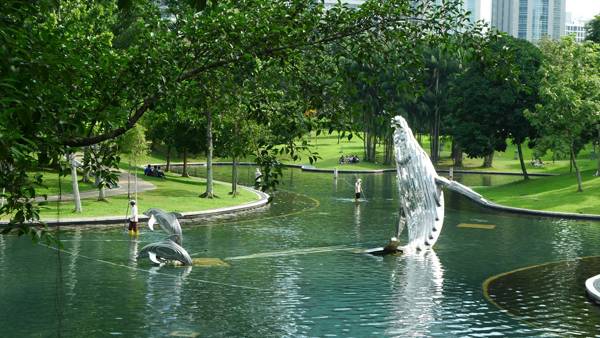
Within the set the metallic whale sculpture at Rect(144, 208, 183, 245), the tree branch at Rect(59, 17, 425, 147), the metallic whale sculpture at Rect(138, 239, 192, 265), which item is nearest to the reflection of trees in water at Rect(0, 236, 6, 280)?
the metallic whale sculpture at Rect(138, 239, 192, 265)

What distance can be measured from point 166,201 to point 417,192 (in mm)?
20284

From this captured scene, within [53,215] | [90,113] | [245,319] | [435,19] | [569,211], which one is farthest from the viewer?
[569,211]

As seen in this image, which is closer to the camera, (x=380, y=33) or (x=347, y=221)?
(x=380, y=33)

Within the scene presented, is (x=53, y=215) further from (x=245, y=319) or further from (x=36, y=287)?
(x=245, y=319)

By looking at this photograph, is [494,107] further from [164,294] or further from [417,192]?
[164,294]

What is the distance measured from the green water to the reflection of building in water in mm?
37

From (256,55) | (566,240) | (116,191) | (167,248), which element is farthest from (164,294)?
(116,191)

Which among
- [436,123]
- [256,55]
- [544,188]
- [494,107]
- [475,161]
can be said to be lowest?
[544,188]

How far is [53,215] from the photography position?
121 feet

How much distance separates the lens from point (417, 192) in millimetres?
30391

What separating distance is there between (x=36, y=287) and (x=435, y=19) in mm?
16386

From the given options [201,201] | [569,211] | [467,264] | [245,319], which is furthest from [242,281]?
[569,211]

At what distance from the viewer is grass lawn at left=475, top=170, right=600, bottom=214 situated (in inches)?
1886

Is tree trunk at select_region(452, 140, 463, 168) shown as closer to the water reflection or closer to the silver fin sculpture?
the water reflection
